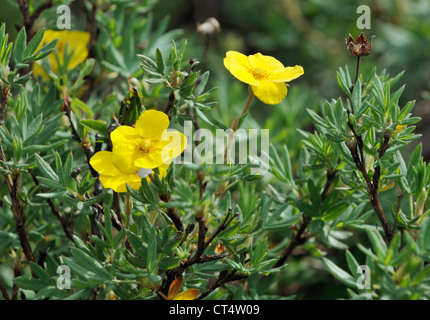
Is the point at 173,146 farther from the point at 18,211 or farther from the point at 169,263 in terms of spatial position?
the point at 18,211

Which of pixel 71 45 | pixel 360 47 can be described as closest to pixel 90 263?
pixel 360 47

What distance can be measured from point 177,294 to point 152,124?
1.25ft

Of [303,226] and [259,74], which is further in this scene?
[303,226]


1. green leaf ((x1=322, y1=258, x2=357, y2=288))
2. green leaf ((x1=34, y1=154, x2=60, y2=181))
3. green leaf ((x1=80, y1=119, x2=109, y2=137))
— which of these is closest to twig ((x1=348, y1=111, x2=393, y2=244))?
green leaf ((x1=322, y1=258, x2=357, y2=288))

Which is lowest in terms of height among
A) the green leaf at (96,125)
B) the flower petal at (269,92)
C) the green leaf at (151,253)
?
the green leaf at (151,253)

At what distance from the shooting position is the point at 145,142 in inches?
40.9

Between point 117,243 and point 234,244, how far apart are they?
25 cm

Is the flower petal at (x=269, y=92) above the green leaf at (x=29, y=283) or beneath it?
above

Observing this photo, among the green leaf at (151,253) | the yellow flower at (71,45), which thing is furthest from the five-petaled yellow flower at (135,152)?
the yellow flower at (71,45)

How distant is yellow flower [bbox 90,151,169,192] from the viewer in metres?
1.04

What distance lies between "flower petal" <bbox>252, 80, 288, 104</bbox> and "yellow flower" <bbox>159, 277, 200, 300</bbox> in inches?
17.0

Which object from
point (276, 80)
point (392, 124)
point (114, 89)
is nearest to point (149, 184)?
point (276, 80)

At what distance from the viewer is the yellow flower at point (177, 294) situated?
1.10 m

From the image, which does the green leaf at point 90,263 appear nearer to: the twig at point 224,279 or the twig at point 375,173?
the twig at point 224,279
